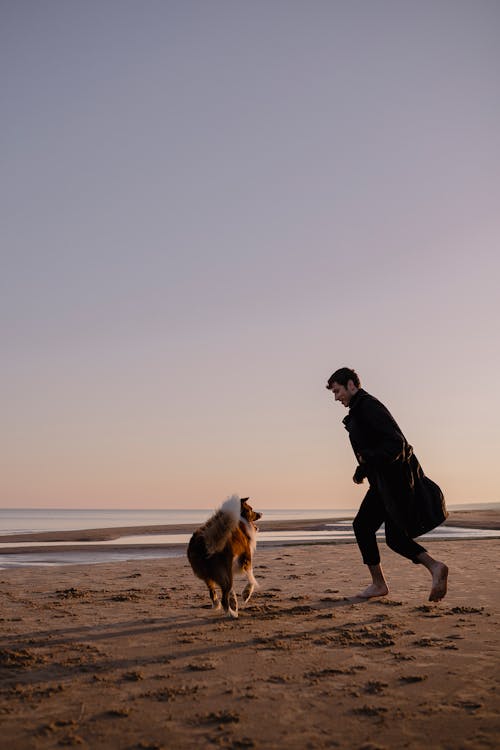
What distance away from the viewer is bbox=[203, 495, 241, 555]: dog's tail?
20.3 ft

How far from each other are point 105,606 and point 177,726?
371 cm

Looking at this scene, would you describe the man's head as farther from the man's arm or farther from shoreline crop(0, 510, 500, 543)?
shoreline crop(0, 510, 500, 543)

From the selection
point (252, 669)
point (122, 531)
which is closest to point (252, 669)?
point (252, 669)

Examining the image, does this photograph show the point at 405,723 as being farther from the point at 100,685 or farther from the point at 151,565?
the point at 151,565

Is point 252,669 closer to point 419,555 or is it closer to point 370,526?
point 419,555

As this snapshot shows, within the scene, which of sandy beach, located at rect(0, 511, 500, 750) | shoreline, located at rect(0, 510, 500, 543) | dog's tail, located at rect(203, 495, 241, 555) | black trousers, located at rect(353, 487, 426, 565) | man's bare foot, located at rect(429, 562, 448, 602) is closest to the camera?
sandy beach, located at rect(0, 511, 500, 750)

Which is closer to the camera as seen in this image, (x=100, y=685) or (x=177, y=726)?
(x=177, y=726)

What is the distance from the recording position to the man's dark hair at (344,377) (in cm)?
658

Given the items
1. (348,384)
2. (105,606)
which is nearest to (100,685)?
(105,606)

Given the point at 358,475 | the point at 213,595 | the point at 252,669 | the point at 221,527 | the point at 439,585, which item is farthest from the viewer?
the point at 358,475

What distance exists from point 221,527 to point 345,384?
1923 millimetres

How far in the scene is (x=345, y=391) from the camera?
6578mm

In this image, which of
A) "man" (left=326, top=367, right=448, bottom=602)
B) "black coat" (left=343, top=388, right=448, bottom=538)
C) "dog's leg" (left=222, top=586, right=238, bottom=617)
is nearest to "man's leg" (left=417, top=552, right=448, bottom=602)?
"man" (left=326, top=367, right=448, bottom=602)

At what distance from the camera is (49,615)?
19.7ft
